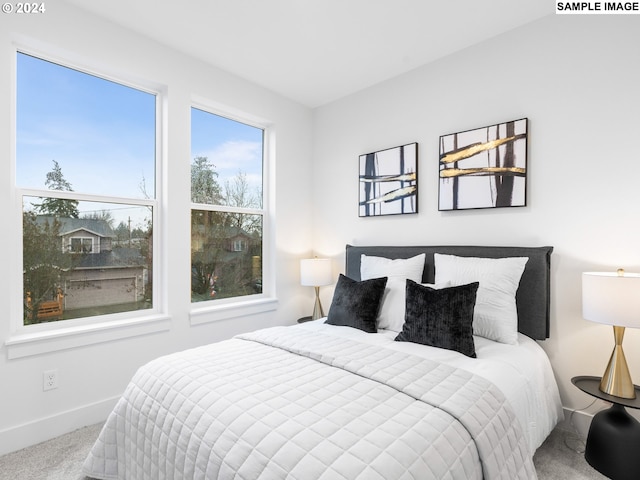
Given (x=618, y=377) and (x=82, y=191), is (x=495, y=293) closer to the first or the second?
(x=618, y=377)

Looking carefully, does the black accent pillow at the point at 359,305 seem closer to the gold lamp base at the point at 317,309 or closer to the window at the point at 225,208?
the gold lamp base at the point at 317,309

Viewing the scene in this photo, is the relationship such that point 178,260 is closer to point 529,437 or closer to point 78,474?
point 78,474

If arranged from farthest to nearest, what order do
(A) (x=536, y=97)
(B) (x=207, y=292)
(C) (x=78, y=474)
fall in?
(B) (x=207, y=292) < (A) (x=536, y=97) < (C) (x=78, y=474)

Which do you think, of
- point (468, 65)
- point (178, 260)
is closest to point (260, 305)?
point (178, 260)

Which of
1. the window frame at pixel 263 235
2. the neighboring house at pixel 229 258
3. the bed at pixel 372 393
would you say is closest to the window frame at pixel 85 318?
the window frame at pixel 263 235

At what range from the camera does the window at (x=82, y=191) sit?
2.24m

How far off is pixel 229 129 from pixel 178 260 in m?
1.38

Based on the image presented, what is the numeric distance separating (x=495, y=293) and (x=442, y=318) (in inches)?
17.4

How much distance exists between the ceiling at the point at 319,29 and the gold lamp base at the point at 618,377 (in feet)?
6.94

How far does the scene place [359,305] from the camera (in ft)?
8.16

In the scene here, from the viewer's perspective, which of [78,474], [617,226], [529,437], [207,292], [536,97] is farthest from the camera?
[207,292]

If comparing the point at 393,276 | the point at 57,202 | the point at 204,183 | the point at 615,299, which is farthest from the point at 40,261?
the point at 615,299

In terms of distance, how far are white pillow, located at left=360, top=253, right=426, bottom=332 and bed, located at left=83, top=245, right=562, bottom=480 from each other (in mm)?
16

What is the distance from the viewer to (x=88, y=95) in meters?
2.50
